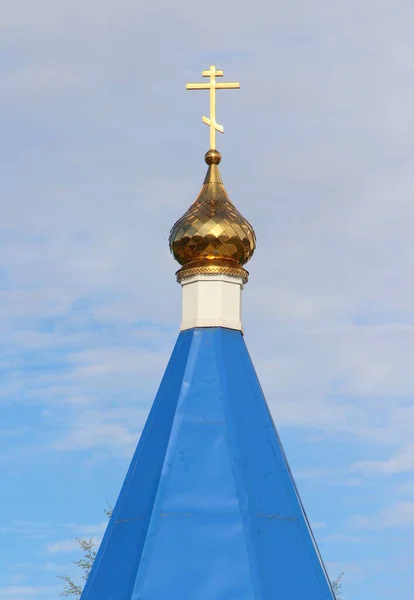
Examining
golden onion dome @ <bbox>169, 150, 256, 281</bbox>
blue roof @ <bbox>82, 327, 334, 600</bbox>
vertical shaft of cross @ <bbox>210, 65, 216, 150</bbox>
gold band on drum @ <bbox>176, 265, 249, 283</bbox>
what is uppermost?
vertical shaft of cross @ <bbox>210, 65, 216, 150</bbox>

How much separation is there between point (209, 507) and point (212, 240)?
Answer: 2.59 metres

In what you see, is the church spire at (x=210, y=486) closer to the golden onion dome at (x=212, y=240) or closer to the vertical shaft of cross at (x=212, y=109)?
the golden onion dome at (x=212, y=240)

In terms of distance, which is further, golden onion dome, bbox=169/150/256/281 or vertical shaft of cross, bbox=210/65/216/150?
vertical shaft of cross, bbox=210/65/216/150

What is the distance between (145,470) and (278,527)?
117 centimetres

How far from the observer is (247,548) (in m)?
8.99

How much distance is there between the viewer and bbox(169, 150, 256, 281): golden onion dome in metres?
10.7

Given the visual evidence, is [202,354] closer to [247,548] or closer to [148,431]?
[148,431]

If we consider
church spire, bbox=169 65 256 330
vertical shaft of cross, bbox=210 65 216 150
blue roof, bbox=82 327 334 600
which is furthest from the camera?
vertical shaft of cross, bbox=210 65 216 150

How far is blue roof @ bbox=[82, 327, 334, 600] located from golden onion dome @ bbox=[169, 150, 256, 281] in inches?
34.5

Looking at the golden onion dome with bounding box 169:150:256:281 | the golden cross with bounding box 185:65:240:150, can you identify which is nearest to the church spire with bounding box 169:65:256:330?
the golden onion dome with bounding box 169:150:256:281

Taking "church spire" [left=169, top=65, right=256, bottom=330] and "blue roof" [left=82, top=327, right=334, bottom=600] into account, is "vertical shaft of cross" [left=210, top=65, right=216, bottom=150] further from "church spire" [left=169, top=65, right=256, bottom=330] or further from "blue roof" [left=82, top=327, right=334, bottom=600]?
"blue roof" [left=82, top=327, right=334, bottom=600]

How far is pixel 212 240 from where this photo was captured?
10648mm

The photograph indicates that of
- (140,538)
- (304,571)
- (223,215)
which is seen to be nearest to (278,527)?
(304,571)

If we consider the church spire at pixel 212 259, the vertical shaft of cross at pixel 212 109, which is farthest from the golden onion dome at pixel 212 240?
the vertical shaft of cross at pixel 212 109
